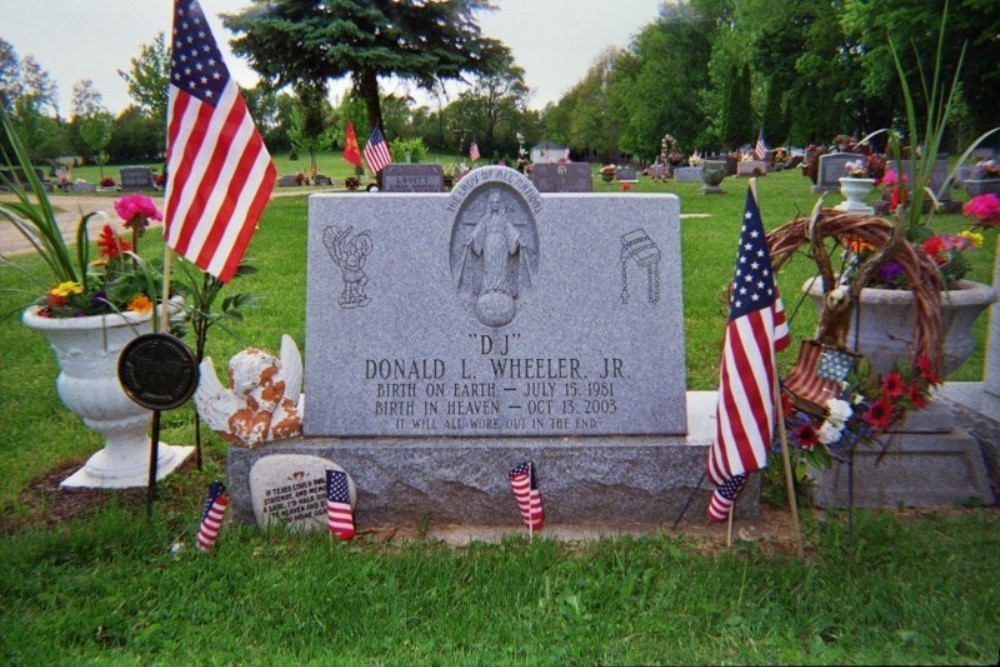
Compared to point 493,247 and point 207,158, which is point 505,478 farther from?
point 207,158

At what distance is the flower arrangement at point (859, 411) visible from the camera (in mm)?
4102

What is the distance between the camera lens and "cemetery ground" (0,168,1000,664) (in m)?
3.13

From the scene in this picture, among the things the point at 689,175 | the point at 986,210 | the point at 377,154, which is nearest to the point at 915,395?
the point at 986,210

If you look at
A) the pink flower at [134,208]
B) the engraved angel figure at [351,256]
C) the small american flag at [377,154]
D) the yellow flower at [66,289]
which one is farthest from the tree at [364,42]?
the engraved angel figure at [351,256]

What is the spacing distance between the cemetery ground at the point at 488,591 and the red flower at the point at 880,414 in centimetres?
50

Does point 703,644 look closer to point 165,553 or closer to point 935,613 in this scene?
point 935,613

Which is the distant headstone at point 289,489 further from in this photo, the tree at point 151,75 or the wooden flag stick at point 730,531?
the tree at point 151,75

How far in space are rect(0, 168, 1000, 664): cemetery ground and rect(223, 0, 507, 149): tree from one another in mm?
21611

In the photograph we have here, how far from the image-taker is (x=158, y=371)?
4.01 metres

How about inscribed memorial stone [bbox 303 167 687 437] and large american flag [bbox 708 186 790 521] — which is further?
inscribed memorial stone [bbox 303 167 687 437]

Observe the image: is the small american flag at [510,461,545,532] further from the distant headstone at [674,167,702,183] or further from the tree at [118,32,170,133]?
the tree at [118,32,170,133]

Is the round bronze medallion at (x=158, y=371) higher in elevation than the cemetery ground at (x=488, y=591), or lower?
higher

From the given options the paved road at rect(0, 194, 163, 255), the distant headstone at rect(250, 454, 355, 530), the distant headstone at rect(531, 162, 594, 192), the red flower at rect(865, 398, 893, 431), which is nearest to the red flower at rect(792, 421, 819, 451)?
the red flower at rect(865, 398, 893, 431)

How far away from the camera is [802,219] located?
181 inches
